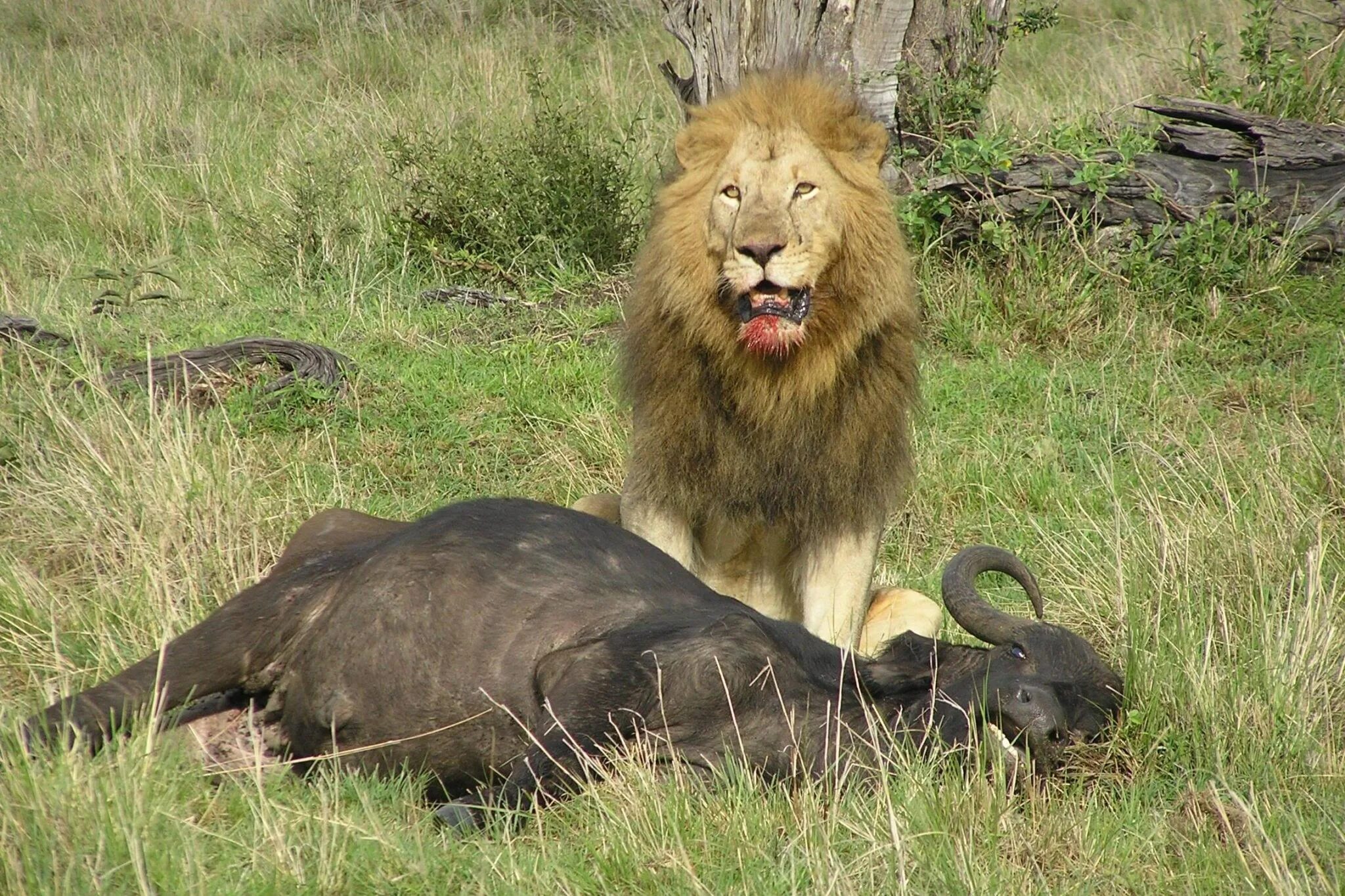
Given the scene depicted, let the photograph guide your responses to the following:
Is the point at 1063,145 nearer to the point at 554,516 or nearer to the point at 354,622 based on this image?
the point at 554,516

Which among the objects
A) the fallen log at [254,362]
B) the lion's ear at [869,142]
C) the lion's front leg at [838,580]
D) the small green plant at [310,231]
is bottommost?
the lion's front leg at [838,580]

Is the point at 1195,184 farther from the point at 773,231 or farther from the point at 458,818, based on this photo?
the point at 458,818

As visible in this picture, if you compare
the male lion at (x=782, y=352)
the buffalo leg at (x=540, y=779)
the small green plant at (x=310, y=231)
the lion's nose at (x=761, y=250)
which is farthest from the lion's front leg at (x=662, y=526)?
the small green plant at (x=310, y=231)

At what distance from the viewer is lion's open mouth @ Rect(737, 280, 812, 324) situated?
4.66 metres

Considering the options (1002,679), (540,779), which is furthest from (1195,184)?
(540,779)

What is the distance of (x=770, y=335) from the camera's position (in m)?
4.71

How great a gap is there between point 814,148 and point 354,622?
81.9 inches

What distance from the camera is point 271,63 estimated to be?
515 inches

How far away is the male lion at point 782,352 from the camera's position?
4703 mm

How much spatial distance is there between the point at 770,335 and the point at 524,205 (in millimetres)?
4168

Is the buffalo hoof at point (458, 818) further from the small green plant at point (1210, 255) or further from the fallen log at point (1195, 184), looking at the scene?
the small green plant at point (1210, 255)

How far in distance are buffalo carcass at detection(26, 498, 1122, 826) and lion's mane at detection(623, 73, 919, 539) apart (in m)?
0.83

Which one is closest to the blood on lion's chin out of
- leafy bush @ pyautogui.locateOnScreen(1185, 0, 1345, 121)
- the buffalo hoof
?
the buffalo hoof

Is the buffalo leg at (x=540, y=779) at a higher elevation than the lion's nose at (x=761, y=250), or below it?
below
